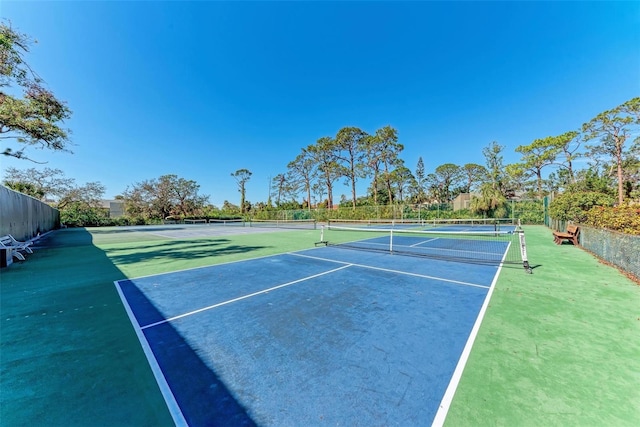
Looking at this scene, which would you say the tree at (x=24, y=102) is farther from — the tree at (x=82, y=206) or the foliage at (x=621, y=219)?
the tree at (x=82, y=206)

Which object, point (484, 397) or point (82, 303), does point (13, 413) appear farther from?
point (484, 397)

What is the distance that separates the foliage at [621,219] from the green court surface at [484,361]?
2.17 metres

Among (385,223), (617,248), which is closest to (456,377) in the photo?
(617,248)

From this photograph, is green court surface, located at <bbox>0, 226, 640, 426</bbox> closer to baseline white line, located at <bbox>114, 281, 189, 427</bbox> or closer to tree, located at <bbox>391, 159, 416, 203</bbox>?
baseline white line, located at <bbox>114, 281, 189, 427</bbox>

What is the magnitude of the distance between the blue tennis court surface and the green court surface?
21 cm

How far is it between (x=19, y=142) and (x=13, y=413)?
1807 cm

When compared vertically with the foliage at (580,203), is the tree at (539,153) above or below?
above

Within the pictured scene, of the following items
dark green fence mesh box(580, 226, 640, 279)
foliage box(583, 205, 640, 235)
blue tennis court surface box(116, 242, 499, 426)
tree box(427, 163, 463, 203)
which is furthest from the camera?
tree box(427, 163, 463, 203)

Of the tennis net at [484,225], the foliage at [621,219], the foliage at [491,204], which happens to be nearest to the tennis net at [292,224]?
the tennis net at [484,225]

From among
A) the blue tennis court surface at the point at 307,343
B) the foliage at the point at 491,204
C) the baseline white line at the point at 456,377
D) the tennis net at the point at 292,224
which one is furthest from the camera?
the tennis net at the point at 292,224

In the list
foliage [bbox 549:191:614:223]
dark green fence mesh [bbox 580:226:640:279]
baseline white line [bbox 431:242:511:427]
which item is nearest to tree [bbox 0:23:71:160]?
baseline white line [bbox 431:242:511:427]

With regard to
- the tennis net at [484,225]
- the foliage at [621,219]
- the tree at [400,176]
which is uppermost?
the tree at [400,176]

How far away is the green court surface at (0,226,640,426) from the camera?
6.43 ft

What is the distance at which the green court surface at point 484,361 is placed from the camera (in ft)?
6.43
